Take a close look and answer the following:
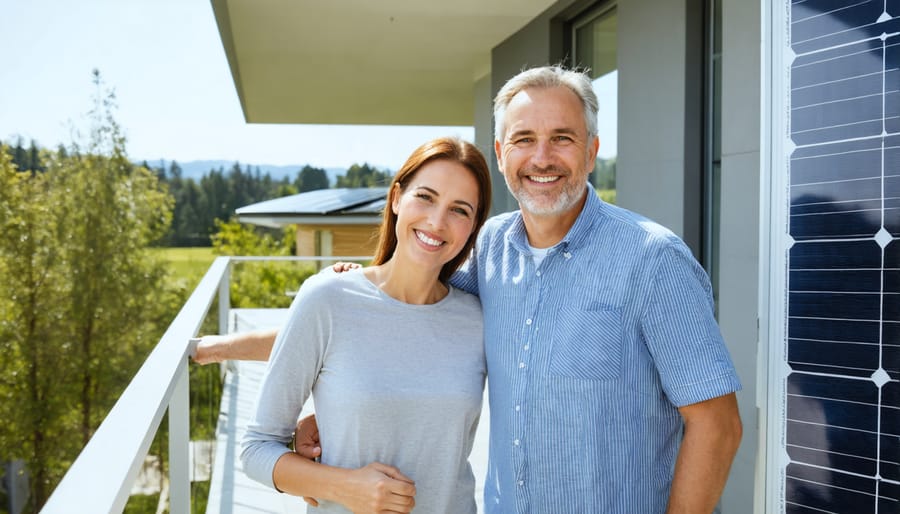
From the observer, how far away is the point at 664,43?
501 centimetres

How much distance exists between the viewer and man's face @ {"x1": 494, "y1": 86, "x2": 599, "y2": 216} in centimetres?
202

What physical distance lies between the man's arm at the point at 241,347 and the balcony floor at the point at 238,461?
1364 millimetres

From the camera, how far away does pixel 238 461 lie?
4.29 m

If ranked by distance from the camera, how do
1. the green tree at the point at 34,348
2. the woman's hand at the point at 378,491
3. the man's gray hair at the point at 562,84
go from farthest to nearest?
the green tree at the point at 34,348
the man's gray hair at the point at 562,84
the woman's hand at the point at 378,491

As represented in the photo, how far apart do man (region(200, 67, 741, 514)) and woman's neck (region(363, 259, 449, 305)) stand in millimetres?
186

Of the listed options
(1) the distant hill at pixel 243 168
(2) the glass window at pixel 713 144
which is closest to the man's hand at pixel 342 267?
(2) the glass window at pixel 713 144

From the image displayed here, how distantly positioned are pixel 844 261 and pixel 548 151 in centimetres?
81

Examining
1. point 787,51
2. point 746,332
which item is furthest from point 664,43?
point 787,51

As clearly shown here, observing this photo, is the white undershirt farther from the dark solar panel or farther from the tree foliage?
the tree foliage

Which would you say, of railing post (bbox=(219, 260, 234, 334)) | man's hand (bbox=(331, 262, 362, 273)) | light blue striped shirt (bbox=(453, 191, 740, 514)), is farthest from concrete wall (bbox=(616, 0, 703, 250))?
railing post (bbox=(219, 260, 234, 334))

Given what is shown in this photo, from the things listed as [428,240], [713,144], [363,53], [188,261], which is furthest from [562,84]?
[188,261]

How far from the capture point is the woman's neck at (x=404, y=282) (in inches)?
77.6

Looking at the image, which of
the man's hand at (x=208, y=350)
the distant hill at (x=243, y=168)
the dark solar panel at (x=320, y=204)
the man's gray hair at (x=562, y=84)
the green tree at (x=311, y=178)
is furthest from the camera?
the distant hill at (x=243, y=168)

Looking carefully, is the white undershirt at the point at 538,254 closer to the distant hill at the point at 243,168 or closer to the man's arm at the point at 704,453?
the man's arm at the point at 704,453
